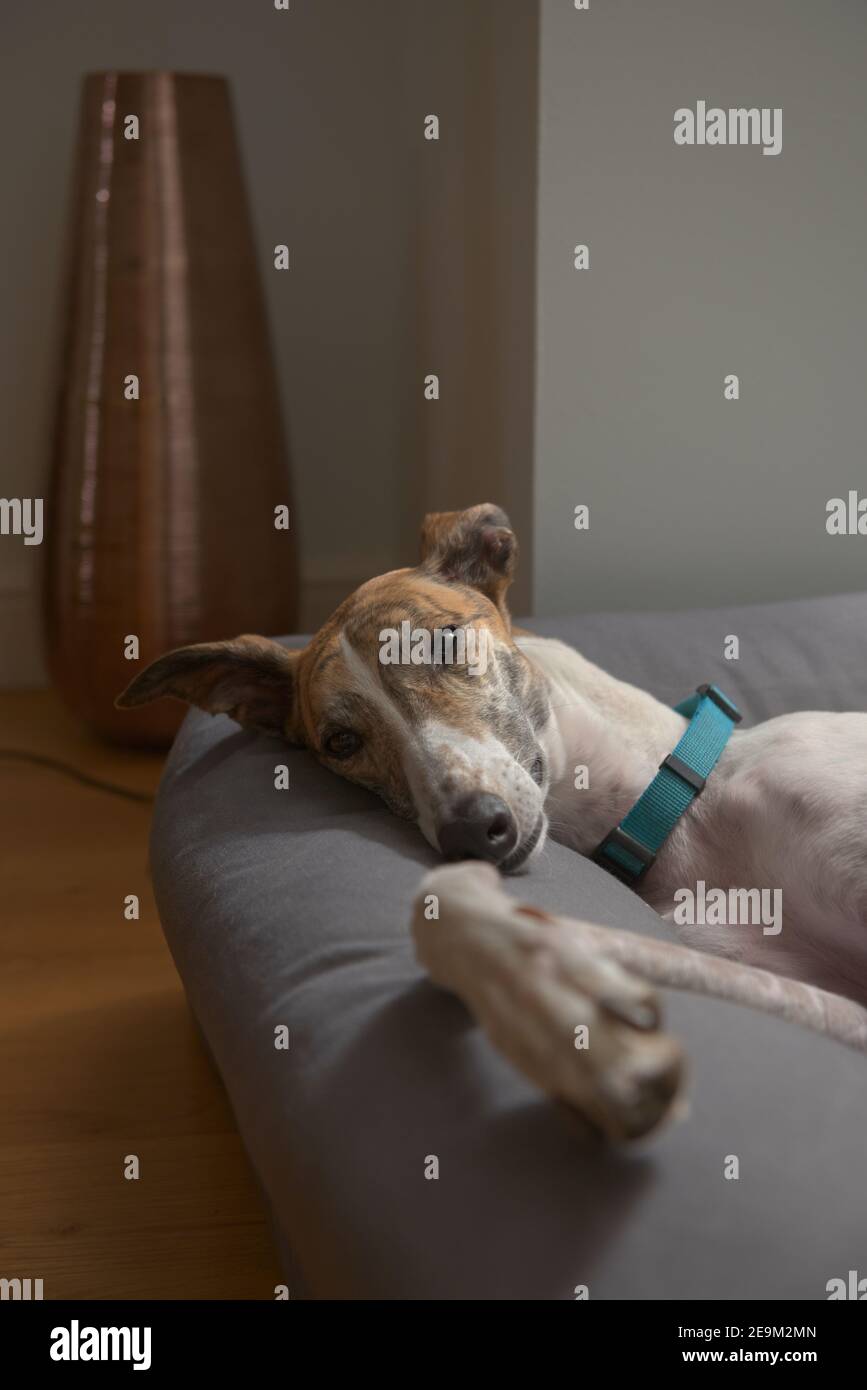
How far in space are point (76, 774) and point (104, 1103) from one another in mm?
1628

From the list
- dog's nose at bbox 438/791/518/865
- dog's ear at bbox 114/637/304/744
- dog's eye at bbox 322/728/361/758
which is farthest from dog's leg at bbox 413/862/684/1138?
dog's ear at bbox 114/637/304/744

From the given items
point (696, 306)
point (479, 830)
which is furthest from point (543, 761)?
point (696, 306)

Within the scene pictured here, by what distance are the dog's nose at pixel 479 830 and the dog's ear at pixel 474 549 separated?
51 centimetres

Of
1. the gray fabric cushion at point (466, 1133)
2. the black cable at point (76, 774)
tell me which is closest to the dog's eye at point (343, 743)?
the gray fabric cushion at point (466, 1133)

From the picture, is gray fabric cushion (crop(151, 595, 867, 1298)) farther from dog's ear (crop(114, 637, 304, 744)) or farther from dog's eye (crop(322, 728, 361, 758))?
dog's ear (crop(114, 637, 304, 744))

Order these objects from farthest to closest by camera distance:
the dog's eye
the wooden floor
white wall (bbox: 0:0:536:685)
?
1. white wall (bbox: 0:0:536:685)
2. the dog's eye
3. the wooden floor

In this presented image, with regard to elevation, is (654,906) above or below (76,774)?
below

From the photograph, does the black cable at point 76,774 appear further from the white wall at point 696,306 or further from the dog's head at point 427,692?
the dog's head at point 427,692

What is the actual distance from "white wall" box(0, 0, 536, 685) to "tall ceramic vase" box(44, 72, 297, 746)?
1.22ft

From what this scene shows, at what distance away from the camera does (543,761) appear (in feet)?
6.09

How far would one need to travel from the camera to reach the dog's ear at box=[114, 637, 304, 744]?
1952 millimetres

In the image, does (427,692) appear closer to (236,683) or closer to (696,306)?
(236,683)

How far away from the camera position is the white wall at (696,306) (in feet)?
8.91
